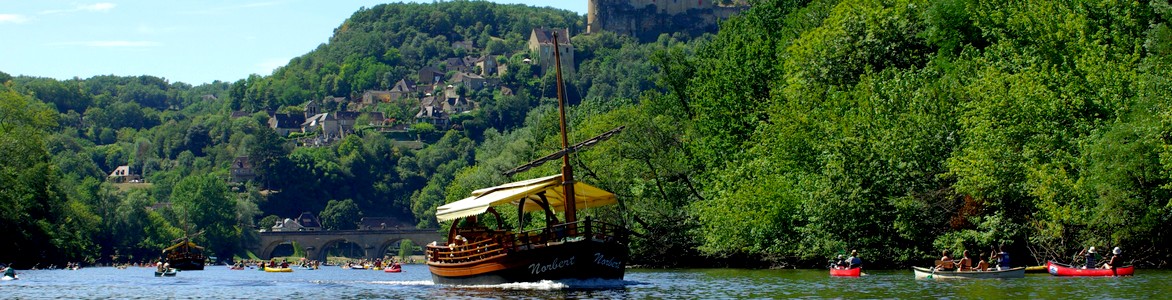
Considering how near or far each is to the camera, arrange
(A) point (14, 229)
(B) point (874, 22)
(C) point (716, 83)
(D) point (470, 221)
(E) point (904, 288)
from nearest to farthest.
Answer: (E) point (904, 288), (D) point (470, 221), (B) point (874, 22), (C) point (716, 83), (A) point (14, 229)

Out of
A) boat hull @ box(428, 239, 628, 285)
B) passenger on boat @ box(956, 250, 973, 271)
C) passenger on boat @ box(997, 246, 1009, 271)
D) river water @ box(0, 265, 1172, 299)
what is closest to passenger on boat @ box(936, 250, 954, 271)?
passenger on boat @ box(956, 250, 973, 271)

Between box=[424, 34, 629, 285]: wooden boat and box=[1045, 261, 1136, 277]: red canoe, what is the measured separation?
47.2ft

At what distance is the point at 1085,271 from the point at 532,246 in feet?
59.7

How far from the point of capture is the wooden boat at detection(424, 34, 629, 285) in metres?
49.9

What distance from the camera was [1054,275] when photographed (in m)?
53.8

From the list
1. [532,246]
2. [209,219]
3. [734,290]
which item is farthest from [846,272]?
[209,219]

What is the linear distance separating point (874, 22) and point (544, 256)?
2822 centimetres

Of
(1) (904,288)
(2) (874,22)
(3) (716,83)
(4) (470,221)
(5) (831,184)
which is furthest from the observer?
(3) (716,83)

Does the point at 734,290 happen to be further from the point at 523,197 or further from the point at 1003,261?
the point at 1003,261

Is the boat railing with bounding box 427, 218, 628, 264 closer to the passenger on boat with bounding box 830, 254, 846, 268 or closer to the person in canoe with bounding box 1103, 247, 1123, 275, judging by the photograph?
the passenger on boat with bounding box 830, 254, 846, 268

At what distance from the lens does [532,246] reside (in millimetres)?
50406

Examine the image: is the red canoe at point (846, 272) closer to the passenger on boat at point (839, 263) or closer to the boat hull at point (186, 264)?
the passenger on boat at point (839, 263)

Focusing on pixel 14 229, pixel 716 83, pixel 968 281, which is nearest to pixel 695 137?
pixel 716 83

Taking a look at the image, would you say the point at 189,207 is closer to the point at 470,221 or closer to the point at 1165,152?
the point at 470,221
